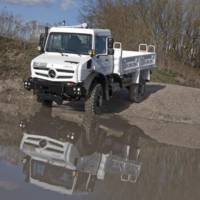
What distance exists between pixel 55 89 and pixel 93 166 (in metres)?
5.77

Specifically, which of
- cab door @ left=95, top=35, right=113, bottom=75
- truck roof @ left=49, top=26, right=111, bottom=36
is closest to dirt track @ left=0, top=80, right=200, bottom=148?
cab door @ left=95, top=35, right=113, bottom=75

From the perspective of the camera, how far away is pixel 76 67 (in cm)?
1427

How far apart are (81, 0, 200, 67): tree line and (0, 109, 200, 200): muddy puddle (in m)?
25.6

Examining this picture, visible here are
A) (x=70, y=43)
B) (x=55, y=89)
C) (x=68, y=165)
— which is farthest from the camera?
(x=70, y=43)

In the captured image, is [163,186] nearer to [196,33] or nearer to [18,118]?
[18,118]

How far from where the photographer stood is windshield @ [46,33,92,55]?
49.7 feet

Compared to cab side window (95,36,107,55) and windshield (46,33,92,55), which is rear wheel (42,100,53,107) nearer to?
windshield (46,33,92,55)

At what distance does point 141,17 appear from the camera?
40.1 m

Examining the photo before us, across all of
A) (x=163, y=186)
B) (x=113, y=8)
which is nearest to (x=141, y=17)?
(x=113, y=8)

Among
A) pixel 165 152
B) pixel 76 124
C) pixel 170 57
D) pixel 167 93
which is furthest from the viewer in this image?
pixel 170 57

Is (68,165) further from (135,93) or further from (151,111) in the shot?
(135,93)

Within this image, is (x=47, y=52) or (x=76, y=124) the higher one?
(x=47, y=52)

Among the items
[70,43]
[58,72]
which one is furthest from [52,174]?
[70,43]

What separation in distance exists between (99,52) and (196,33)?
26.7 m
